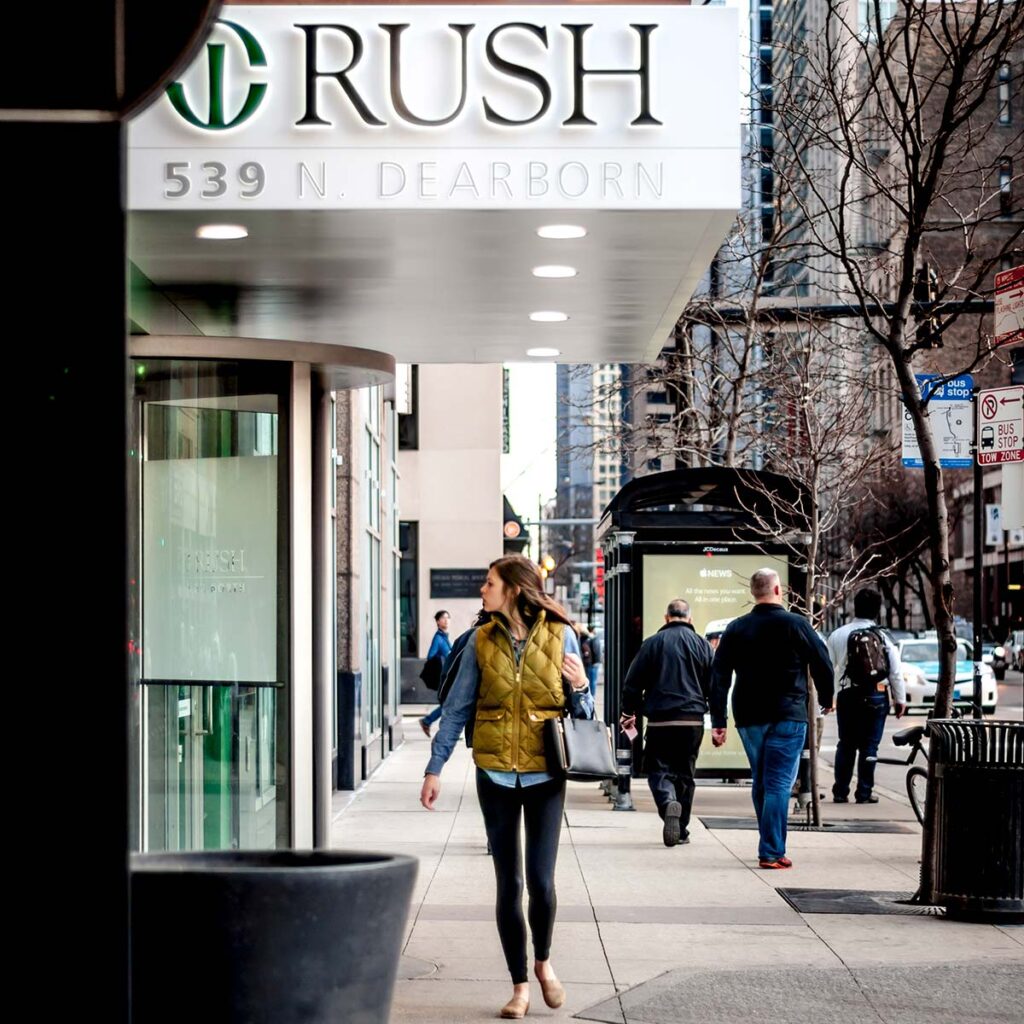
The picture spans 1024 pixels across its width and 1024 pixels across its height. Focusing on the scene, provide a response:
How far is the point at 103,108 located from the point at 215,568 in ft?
18.7

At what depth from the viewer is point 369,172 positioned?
7688mm

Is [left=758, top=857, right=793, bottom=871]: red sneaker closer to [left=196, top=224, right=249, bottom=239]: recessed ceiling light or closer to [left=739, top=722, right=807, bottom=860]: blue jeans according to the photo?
[left=739, top=722, right=807, bottom=860]: blue jeans

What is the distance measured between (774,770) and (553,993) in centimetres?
463

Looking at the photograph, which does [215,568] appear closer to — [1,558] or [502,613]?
[502,613]

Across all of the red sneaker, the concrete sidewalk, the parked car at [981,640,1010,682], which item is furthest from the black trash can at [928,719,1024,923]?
the parked car at [981,640,1010,682]

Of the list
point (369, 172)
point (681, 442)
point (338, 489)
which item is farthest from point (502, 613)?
point (681, 442)

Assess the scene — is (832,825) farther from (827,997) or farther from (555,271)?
(827,997)

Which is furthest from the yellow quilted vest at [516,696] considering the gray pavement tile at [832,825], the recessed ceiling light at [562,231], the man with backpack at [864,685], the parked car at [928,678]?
the parked car at [928,678]

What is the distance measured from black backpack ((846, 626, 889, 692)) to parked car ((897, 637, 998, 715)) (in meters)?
16.3

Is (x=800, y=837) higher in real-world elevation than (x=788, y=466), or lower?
lower

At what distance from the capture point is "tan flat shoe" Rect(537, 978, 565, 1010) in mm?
7117

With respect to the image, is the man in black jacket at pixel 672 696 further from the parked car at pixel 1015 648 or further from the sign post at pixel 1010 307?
the parked car at pixel 1015 648

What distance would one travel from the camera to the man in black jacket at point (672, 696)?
13.6 m

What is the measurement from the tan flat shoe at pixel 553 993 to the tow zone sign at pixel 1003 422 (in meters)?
5.11
